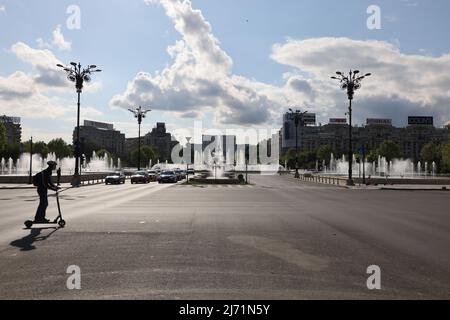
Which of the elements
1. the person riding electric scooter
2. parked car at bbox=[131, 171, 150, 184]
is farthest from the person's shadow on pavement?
parked car at bbox=[131, 171, 150, 184]

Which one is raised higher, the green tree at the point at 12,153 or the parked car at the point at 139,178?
the green tree at the point at 12,153

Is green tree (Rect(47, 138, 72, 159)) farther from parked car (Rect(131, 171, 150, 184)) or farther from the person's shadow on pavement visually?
the person's shadow on pavement

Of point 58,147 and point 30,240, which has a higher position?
point 58,147

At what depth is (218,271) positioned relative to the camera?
25.7ft

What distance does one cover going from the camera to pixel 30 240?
11.3 m

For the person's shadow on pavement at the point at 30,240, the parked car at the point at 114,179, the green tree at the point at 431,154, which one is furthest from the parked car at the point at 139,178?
the green tree at the point at 431,154

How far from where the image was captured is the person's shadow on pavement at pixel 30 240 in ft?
33.8

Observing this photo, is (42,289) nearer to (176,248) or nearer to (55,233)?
(176,248)

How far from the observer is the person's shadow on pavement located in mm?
10289

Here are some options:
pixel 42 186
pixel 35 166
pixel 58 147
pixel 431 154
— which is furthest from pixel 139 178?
pixel 58 147

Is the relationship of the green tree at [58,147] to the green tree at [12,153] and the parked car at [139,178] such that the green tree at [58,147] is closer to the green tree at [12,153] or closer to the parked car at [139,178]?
the green tree at [12,153]

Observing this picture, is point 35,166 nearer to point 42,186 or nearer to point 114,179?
point 114,179

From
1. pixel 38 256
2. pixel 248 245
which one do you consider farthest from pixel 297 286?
pixel 38 256

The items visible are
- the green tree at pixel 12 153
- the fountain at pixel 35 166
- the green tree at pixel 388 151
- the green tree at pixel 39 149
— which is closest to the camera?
the fountain at pixel 35 166
